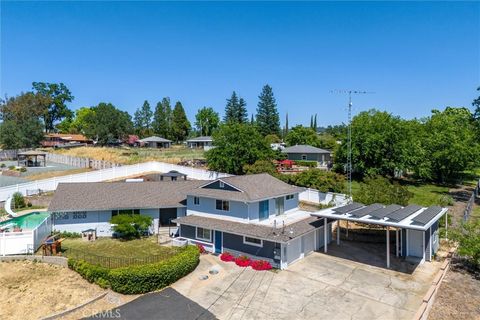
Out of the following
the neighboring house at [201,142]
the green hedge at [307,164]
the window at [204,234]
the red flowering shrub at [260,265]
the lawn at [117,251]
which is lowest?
the red flowering shrub at [260,265]

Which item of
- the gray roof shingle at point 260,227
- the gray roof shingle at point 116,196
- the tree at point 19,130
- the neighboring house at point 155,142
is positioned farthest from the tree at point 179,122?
the gray roof shingle at point 260,227

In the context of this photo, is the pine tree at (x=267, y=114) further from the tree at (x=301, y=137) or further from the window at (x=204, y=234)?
the window at (x=204, y=234)

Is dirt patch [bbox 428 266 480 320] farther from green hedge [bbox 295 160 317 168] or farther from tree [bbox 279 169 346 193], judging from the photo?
green hedge [bbox 295 160 317 168]

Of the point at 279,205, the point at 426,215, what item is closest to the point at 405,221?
the point at 426,215

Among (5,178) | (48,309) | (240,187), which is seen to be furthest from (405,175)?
(5,178)

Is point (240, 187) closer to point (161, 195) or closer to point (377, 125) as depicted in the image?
point (161, 195)

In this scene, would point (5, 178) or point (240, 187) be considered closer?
point (240, 187)
